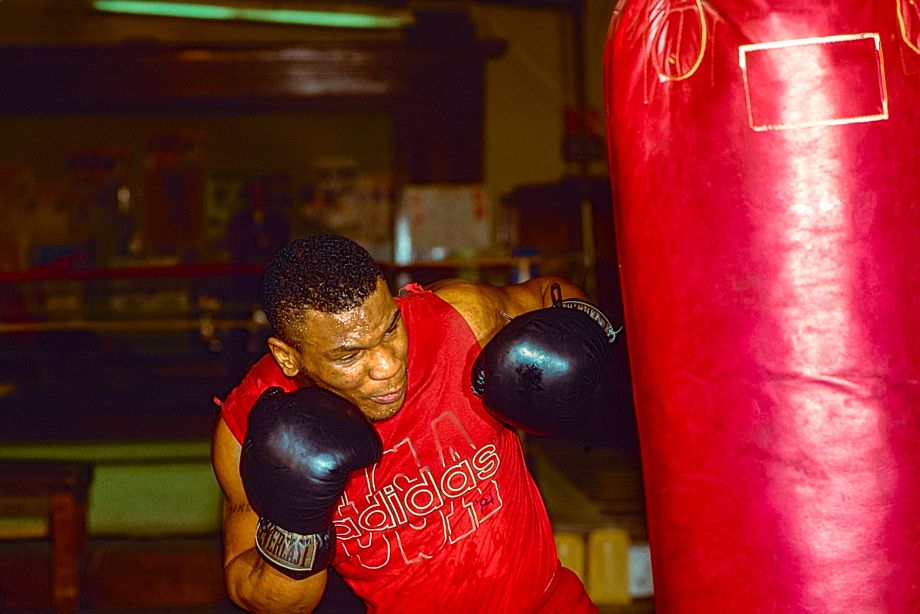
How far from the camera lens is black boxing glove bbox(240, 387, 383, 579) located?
140 cm

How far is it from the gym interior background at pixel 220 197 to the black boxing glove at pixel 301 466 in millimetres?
2046

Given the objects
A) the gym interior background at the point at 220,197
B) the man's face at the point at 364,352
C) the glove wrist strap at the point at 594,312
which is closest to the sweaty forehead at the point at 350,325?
the man's face at the point at 364,352

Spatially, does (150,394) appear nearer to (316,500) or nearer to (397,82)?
(397,82)

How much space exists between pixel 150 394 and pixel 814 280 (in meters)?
4.66

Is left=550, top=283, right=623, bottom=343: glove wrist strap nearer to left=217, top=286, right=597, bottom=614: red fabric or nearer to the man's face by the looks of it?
left=217, top=286, right=597, bottom=614: red fabric

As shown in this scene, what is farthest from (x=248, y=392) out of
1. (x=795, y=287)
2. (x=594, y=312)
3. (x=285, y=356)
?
(x=795, y=287)

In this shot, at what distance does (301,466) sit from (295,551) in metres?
0.14

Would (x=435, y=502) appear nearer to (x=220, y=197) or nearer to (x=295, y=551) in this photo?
(x=295, y=551)

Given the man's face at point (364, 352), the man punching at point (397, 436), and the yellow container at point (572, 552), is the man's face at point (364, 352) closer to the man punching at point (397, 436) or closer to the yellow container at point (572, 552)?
the man punching at point (397, 436)

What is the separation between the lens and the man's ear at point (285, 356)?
1554 mm

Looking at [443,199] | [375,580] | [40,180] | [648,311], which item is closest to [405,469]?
[375,580]

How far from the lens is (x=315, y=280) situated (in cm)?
146

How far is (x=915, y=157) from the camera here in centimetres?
110

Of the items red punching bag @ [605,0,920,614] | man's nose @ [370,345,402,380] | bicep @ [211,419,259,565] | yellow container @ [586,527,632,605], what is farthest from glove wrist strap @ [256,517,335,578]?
yellow container @ [586,527,632,605]
